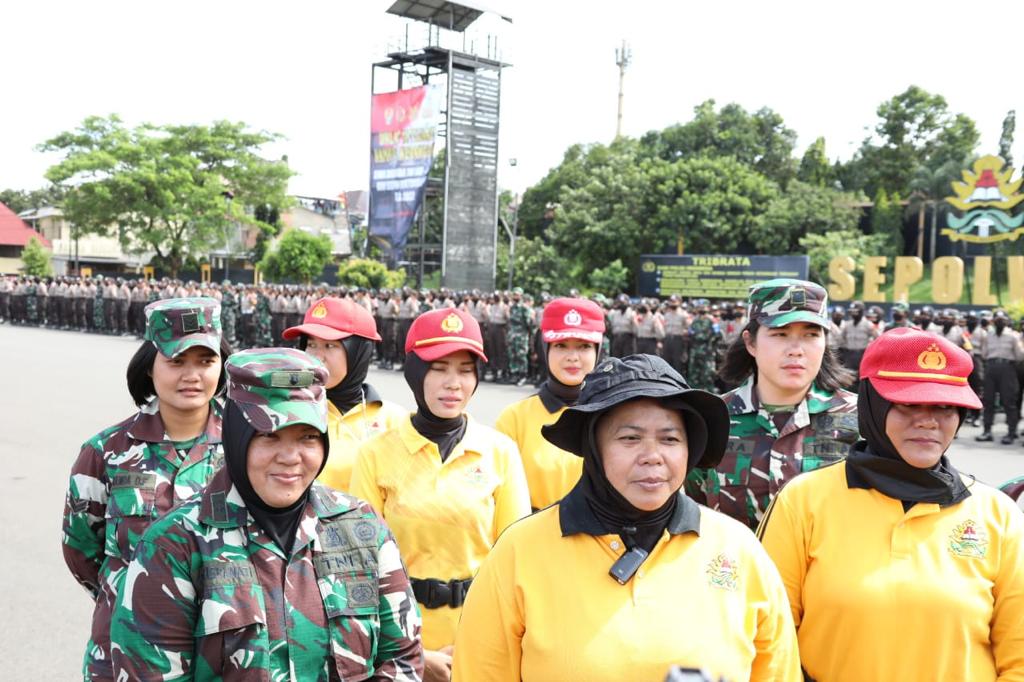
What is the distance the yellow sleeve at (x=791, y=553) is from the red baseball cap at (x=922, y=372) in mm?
412

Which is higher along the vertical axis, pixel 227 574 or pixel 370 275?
pixel 370 275

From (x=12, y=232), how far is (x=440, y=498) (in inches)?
2535

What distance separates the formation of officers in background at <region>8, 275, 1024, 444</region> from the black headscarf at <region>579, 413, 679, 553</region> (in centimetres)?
428

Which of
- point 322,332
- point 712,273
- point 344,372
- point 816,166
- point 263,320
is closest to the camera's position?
point 322,332

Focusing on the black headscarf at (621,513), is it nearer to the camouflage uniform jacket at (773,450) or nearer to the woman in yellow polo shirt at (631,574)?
the woman in yellow polo shirt at (631,574)

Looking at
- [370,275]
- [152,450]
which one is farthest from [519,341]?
[370,275]

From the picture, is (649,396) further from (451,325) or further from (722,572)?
(451,325)

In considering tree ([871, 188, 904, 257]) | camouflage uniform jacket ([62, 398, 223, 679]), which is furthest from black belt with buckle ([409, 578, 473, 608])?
tree ([871, 188, 904, 257])

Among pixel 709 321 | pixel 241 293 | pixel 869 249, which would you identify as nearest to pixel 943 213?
pixel 869 249

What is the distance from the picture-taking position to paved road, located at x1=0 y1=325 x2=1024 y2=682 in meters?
4.64

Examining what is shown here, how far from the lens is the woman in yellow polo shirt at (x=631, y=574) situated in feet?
5.87

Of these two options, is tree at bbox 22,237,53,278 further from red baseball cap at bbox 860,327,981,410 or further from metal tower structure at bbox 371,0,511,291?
red baseball cap at bbox 860,327,981,410

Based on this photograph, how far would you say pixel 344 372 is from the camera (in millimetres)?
3762

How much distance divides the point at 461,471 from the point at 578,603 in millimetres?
1288
